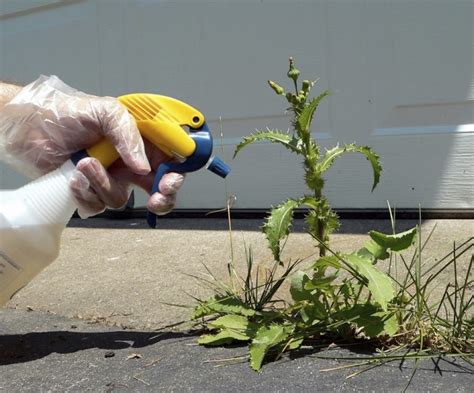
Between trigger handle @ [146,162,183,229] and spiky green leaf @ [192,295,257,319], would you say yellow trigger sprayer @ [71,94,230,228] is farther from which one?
spiky green leaf @ [192,295,257,319]

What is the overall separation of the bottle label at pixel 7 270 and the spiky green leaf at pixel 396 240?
1100mm

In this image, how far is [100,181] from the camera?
76.9 inches

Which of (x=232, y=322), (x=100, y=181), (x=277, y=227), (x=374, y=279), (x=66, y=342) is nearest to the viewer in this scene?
(x=374, y=279)

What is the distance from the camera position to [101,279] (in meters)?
3.16

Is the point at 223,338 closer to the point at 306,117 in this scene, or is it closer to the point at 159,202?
the point at 159,202

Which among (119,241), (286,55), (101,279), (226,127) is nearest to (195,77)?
(226,127)

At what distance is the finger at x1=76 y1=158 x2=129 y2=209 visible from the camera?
195 cm

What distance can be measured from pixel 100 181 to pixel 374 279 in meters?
0.87

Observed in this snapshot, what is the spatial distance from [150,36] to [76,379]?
3228 mm

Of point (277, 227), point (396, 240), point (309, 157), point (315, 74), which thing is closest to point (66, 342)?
point (277, 227)

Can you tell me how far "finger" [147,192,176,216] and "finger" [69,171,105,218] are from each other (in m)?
0.18

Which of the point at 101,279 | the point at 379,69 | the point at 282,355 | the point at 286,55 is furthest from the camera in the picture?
the point at 286,55

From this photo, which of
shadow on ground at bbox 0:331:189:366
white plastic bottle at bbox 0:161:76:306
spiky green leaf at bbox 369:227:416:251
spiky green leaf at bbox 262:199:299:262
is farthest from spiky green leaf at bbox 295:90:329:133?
shadow on ground at bbox 0:331:189:366

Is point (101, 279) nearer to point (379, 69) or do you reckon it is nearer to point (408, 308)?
point (408, 308)
